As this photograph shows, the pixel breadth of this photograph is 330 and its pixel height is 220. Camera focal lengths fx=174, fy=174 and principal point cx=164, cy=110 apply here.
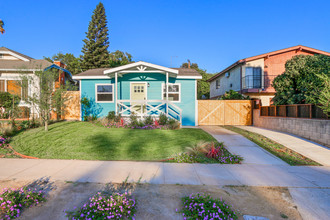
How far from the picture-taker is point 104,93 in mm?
12703

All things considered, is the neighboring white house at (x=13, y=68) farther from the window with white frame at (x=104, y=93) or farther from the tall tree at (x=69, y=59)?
the tall tree at (x=69, y=59)

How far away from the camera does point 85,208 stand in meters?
2.74

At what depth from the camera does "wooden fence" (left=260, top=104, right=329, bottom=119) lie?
7.96 m

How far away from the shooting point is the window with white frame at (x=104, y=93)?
12695mm

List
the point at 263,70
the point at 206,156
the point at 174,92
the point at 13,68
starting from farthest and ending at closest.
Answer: the point at 263,70
the point at 13,68
the point at 174,92
the point at 206,156

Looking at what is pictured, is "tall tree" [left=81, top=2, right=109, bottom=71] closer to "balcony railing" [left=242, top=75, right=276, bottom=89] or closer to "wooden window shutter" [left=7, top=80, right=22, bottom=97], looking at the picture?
"wooden window shutter" [left=7, top=80, right=22, bottom=97]

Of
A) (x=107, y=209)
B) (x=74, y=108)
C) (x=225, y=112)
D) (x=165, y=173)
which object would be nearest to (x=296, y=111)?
(x=225, y=112)

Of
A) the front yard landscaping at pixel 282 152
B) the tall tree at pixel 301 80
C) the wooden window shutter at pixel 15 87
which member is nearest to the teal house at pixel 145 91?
the wooden window shutter at pixel 15 87

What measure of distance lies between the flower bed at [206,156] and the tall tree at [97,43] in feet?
97.8

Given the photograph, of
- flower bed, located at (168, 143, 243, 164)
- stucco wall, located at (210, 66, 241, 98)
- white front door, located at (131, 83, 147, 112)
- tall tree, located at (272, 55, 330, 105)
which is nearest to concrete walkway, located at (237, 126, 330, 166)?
tall tree, located at (272, 55, 330, 105)

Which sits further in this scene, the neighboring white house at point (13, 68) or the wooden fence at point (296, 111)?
the neighboring white house at point (13, 68)

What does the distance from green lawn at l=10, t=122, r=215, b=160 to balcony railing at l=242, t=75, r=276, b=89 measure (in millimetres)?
11769

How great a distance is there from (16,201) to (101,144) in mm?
3914

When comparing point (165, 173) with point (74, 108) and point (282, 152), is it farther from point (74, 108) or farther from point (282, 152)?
point (74, 108)
